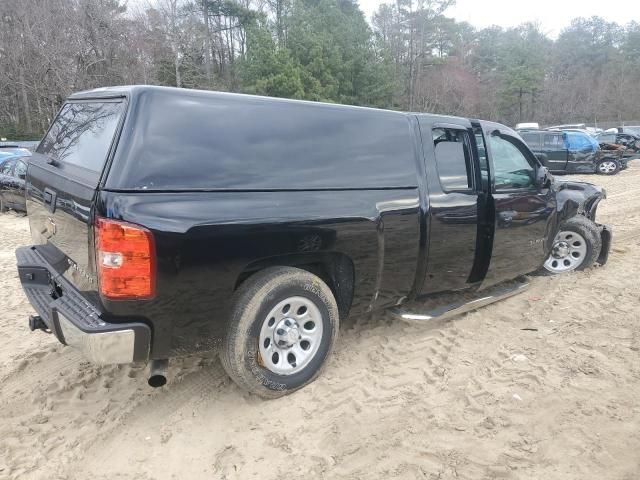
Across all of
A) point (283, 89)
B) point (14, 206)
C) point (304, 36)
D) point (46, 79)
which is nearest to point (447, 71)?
point (304, 36)

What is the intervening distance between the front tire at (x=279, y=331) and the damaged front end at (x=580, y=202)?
3.33m

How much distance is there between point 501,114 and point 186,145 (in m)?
54.6

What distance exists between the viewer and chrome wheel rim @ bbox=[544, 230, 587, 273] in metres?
5.84

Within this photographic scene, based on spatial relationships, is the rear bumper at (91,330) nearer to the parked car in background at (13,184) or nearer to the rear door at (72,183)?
the rear door at (72,183)

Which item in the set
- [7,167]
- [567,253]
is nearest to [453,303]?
[567,253]

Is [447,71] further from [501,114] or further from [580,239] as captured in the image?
[580,239]

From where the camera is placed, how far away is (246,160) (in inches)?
116

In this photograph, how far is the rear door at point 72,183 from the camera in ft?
9.03

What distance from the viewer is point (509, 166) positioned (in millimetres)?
4621

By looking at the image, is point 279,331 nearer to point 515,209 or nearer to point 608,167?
point 515,209

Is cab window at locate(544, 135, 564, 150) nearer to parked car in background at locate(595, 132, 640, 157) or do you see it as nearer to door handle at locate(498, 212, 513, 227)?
parked car in background at locate(595, 132, 640, 157)

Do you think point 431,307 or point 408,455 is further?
point 431,307

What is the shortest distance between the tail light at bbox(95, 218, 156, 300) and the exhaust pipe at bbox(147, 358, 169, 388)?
0.53 metres

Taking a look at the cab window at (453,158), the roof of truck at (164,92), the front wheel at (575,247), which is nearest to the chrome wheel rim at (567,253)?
the front wheel at (575,247)
